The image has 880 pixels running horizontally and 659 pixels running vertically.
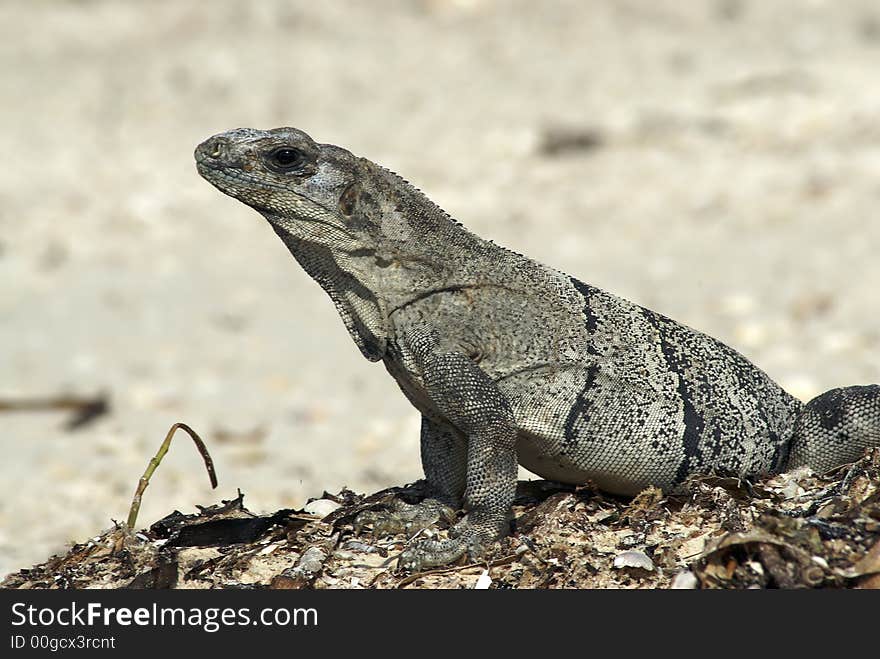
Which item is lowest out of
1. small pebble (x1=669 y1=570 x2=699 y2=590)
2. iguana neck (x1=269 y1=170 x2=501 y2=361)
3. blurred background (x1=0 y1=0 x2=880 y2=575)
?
small pebble (x1=669 y1=570 x2=699 y2=590)

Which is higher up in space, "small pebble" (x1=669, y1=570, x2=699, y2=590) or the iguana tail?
the iguana tail

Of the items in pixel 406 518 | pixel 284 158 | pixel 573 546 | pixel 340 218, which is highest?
pixel 284 158

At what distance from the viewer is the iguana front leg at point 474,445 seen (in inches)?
241

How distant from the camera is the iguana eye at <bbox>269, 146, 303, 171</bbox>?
6.37m

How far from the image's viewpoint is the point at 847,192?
17844 mm

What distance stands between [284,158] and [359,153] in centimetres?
1503

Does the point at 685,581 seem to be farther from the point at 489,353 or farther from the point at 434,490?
the point at 434,490

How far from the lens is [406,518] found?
A: 6.81m

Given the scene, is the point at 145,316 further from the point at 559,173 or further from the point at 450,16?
the point at 450,16

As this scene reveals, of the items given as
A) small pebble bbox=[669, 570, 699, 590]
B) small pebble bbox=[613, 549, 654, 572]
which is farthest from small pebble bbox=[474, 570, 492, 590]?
small pebble bbox=[669, 570, 699, 590]

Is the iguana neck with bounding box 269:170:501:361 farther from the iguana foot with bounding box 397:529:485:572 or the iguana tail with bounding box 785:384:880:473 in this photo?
the iguana tail with bounding box 785:384:880:473

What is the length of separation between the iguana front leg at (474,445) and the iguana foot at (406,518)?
0.38 metres

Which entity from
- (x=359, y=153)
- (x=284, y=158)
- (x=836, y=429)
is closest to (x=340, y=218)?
(x=284, y=158)

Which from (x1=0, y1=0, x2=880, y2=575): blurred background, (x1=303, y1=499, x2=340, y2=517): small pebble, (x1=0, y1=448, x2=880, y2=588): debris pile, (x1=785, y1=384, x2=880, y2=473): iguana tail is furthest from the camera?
(x1=0, y1=0, x2=880, y2=575): blurred background
